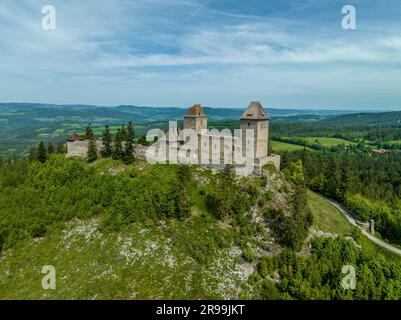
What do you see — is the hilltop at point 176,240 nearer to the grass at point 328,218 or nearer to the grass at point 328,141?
the grass at point 328,218

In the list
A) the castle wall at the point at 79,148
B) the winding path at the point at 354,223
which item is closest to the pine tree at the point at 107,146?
the castle wall at the point at 79,148

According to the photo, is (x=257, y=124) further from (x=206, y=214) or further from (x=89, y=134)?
(x=89, y=134)

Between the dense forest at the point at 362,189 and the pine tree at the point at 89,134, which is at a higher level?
the pine tree at the point at 89,134

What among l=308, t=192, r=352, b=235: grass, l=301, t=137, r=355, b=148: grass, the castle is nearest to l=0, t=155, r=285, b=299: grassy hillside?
the castle

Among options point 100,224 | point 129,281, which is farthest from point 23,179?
point 129,281

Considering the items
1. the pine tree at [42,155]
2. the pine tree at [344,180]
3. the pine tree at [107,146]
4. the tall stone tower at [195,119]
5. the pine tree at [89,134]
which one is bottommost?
the pine tree at [344,180]

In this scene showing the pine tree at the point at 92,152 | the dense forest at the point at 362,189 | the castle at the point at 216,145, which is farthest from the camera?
the pine tree at the point at 92,152

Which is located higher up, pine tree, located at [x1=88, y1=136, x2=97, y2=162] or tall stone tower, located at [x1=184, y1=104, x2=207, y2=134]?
tall stone tower, located at [x1=184, y1=104, x2=207, y2=134]

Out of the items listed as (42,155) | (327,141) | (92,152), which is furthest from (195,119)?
(327,141)

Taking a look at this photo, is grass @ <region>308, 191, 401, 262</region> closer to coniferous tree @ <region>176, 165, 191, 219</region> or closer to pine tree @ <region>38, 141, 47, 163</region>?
coniferous tree @ <region>176, 165, 191, 219</region>
